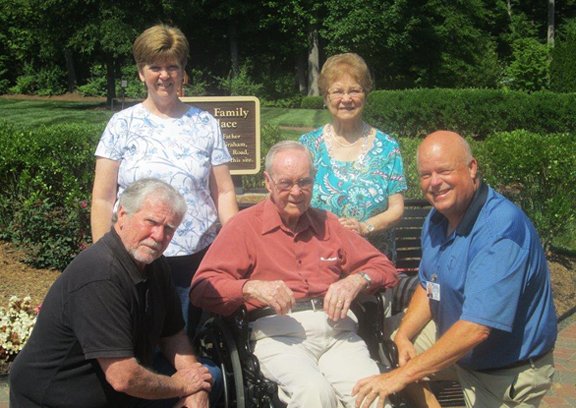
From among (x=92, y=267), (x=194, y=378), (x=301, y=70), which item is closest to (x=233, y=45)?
(x=301, y=70)

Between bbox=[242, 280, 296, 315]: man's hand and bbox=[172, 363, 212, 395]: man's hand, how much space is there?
0.37 m

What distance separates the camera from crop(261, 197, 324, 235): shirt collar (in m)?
3.60

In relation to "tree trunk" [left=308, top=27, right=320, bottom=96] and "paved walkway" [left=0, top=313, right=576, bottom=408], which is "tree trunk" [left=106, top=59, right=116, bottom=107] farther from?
"paved walkway" [left=0, top=313, right=576, bottom=408]

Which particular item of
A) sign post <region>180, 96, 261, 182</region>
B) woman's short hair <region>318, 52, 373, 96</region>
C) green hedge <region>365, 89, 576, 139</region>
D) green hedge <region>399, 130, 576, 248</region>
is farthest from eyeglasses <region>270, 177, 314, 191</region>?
green hedge <region>365, 89, 576, 139</region>

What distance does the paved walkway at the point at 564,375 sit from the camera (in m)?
4.85

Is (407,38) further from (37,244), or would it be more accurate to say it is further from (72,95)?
(37,244)

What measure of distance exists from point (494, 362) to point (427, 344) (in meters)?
0.55

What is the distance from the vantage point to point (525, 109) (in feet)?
71.6

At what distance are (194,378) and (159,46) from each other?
4.93ft

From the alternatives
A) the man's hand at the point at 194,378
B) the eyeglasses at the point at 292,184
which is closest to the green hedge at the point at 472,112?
the eyeglasses at the point at 292,184

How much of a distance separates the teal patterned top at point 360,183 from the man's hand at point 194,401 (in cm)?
133

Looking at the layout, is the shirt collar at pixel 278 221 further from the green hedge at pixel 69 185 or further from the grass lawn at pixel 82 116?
the grass lawn at pixel 82 116

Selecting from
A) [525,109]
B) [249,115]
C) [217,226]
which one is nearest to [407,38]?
[525,109]

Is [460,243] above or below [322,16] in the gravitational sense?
below
